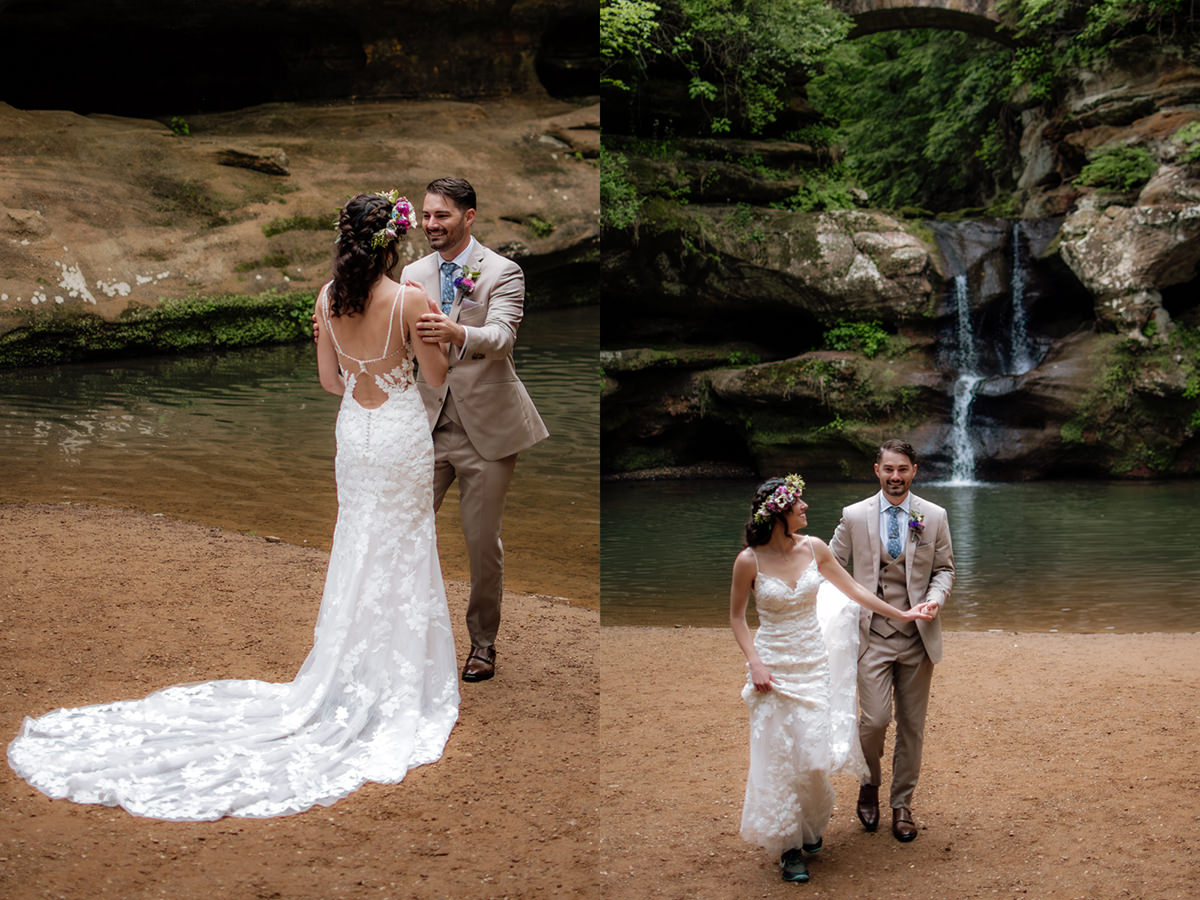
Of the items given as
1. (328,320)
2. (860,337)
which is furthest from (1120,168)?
(328,320)

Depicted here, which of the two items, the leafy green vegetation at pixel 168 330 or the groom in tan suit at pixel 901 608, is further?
the leafy green vegetation at pixel 168 330

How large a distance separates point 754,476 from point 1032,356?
177 inches

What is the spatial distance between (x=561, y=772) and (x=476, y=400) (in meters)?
1.44

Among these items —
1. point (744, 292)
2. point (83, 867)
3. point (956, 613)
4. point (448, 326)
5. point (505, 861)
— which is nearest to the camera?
point (83, 867)

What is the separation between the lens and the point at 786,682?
133 inches

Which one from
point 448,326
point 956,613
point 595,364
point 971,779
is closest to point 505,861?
point 448,326

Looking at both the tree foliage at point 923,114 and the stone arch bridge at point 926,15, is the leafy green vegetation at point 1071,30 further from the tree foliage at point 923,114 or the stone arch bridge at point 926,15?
the tree foliage at point 923,114

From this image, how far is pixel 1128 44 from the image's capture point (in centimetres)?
1644

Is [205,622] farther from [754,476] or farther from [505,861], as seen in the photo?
[754,476]

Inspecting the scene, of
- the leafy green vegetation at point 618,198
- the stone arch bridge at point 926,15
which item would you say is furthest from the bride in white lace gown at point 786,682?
the stone arch bridge at point 926,15

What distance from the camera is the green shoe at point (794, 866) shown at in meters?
3.38

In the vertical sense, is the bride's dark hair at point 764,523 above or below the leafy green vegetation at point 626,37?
below

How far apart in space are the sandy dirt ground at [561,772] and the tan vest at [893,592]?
731 millimetres

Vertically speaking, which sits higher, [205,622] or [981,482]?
[205,622]
